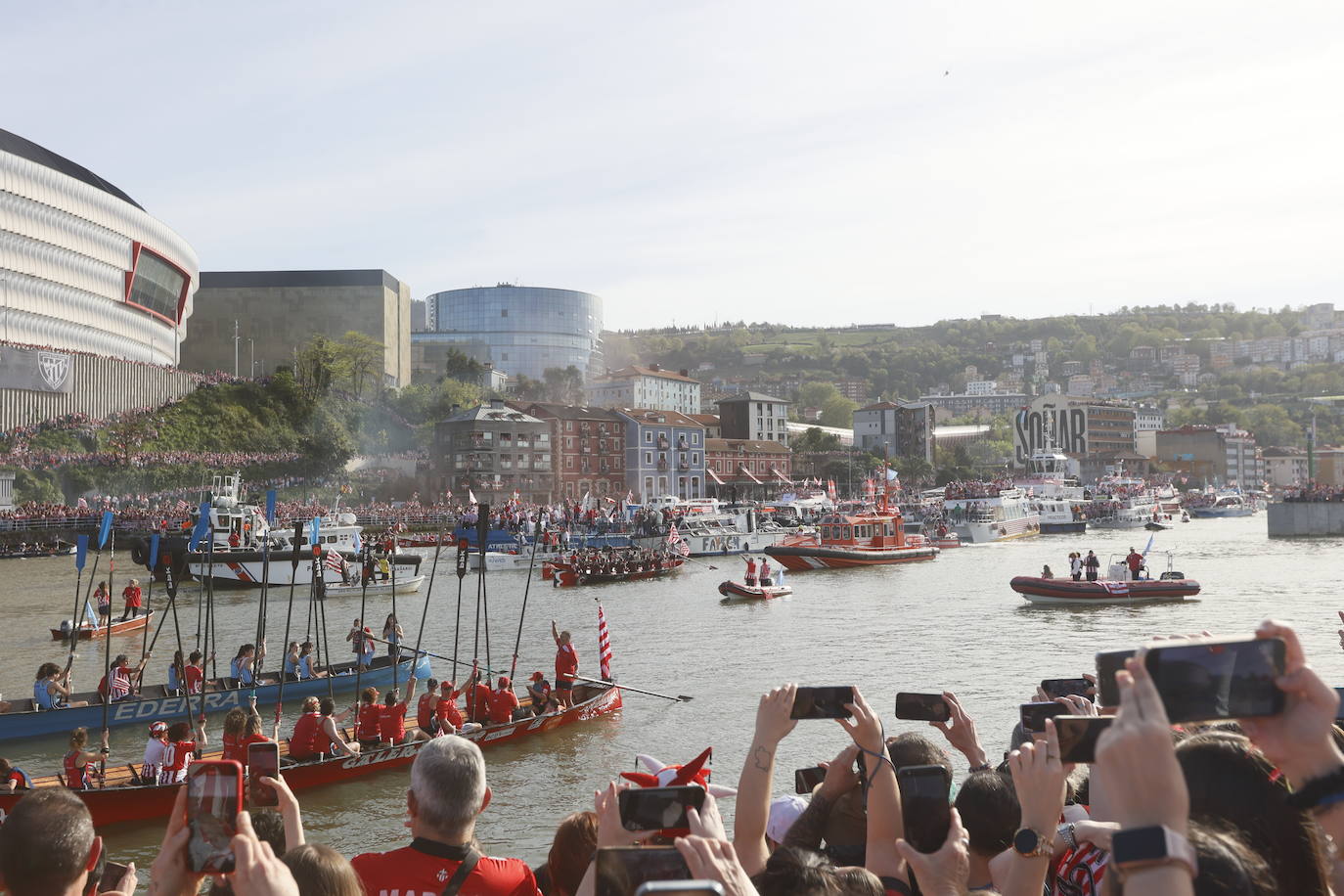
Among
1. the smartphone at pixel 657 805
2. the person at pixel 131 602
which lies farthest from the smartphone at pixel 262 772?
the person at pixel 131 602

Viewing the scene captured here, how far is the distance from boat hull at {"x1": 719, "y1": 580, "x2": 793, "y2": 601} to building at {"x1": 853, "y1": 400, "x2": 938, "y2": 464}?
120308 mm

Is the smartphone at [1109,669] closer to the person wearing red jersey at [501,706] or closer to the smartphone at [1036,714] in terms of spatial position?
the smartphone at [1036,714]

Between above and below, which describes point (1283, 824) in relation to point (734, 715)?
above

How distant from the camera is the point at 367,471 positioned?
9538cm

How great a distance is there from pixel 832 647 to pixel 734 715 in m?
9.65

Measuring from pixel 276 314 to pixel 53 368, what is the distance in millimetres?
46835

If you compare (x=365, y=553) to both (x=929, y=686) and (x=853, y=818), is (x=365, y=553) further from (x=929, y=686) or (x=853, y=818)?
(x=853, y=818)

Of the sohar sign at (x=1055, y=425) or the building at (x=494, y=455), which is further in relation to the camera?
the sohar sign at (x=1055, y=425)

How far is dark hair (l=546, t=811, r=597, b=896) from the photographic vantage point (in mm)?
5000

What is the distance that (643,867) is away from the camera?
278cm

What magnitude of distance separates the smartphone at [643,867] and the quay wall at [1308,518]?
295 ft

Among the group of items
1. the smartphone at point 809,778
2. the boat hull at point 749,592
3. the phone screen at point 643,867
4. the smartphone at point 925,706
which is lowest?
the boat hull at point 749,592

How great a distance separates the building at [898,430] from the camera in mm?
167875

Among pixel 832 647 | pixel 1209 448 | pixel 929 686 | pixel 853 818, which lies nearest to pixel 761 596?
pixel 832 647
